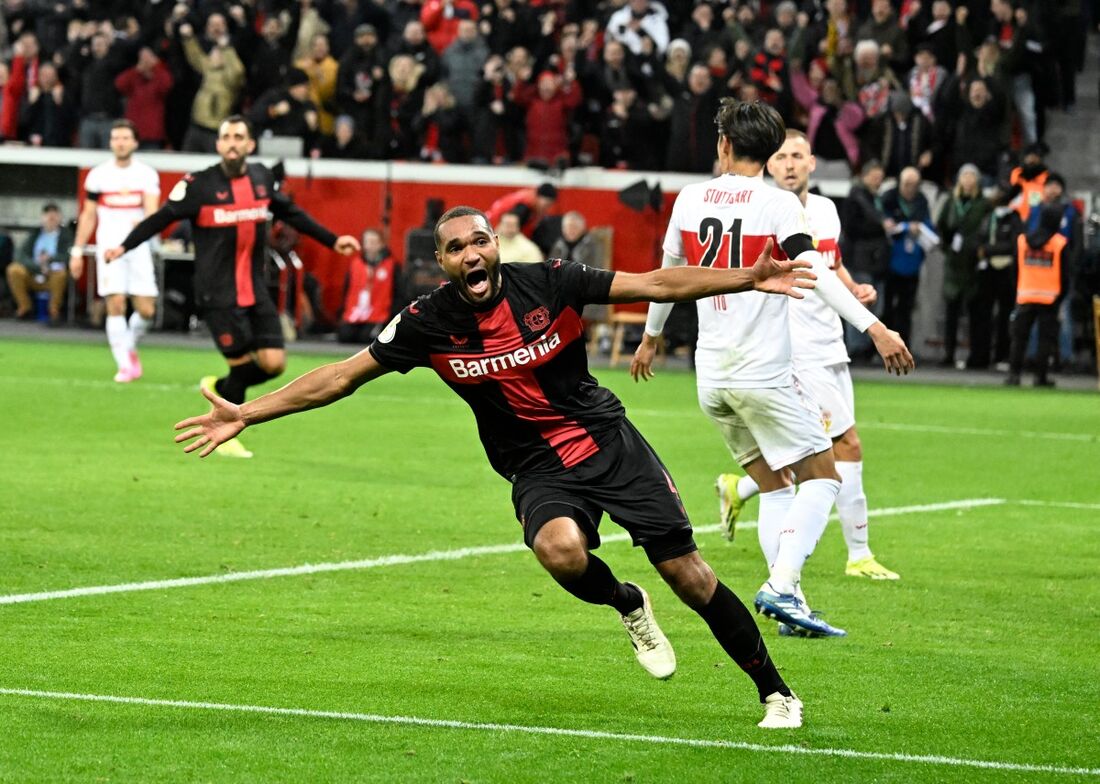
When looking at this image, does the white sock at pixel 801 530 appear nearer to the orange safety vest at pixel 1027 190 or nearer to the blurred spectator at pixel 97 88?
the orange safety vest at pixel 1027 190

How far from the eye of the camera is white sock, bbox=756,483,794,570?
9477 millimetres

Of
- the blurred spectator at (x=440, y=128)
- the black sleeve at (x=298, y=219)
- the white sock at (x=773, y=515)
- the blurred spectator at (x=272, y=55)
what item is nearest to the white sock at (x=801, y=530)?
the white sock at (x=773, y=515)

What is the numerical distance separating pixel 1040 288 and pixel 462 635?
17.7 m

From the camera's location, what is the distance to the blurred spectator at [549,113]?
2939cm

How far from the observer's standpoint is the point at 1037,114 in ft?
92.6

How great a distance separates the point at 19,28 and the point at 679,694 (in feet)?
96.2

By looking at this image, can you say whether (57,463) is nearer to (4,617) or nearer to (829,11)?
(4,617)

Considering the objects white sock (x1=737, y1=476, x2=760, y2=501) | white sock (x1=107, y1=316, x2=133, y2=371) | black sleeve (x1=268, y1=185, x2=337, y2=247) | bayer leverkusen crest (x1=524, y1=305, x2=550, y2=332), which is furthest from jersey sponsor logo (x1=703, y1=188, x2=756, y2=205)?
white sock (x1=107, y1=316, x2=133, y2=371)

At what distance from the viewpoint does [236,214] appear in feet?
53.2

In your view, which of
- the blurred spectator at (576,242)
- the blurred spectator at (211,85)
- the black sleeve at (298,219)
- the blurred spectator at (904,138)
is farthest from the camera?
the blurred spectator at (211,85)

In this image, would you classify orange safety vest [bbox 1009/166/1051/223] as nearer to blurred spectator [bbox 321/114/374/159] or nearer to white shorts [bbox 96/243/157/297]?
blurred spectator [bbox 321/114/374/159]

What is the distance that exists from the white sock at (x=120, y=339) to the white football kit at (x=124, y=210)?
494mm

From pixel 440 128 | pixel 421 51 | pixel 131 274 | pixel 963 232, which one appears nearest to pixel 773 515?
pixel 131 274

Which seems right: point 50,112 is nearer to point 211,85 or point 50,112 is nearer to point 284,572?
point 211,85
